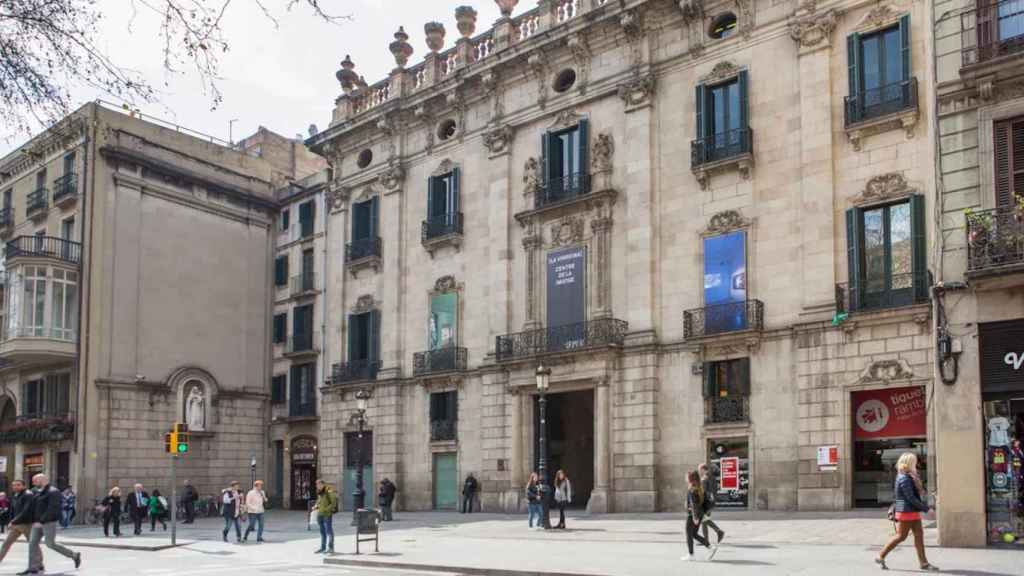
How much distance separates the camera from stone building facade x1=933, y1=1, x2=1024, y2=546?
1919 cm

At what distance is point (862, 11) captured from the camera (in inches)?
1172

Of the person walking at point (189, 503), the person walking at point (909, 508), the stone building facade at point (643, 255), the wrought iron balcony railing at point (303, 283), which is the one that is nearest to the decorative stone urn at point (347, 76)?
the stone building facade at point (643, 255)

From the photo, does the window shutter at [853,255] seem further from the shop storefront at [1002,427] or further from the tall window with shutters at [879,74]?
the shop storefront at [1002,427]

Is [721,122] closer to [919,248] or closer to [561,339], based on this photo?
[919,248]

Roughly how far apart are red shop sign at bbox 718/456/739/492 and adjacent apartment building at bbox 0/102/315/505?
24.0 metres

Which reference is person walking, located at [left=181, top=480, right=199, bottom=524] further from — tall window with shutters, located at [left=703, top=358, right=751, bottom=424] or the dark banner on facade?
tall window with shutters, located at [left=703, top=358, right=751, bottom=424]

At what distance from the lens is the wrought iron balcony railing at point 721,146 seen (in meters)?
31.8

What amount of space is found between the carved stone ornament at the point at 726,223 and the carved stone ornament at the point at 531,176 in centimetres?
738

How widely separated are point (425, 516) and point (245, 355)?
17421 millimetres

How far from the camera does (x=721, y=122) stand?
108 feet

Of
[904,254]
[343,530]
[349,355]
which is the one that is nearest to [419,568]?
[343,530]

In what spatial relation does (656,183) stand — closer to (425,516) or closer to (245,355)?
(425,516)

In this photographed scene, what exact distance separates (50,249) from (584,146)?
24.5 metres

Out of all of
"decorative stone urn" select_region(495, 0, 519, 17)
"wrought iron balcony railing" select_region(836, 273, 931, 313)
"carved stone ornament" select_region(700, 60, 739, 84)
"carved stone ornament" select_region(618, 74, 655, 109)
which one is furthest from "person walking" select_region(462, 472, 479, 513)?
"decorative stone urn" select_region(495, 0, 519, 17)
